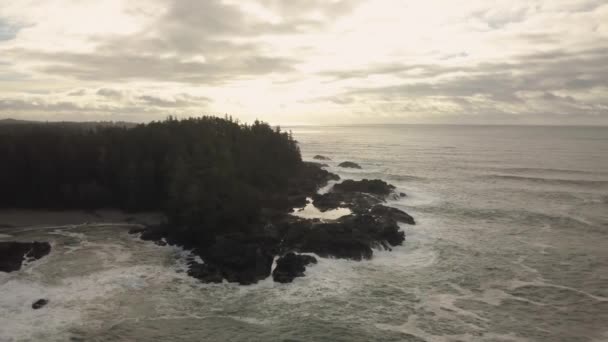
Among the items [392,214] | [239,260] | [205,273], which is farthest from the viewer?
[392,214]

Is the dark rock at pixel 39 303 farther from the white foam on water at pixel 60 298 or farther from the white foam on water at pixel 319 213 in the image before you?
the white foam on water at pixel 319 213

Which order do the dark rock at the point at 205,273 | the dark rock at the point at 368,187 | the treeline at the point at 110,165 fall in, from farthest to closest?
the dark rock at the point at 368,187 < the treeline at the point at 110,165 < the dark rock at the point at 205,273

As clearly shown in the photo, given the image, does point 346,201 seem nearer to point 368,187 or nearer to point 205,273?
point 368,187

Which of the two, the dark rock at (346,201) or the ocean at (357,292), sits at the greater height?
the dark rock at (346,201)

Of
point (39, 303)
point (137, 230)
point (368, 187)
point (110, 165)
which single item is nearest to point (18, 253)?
point (137, 230)

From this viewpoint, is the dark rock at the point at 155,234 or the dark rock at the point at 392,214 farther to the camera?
the dark rock at the point at 392,214

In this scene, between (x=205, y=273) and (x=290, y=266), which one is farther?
(x=290, y=266)

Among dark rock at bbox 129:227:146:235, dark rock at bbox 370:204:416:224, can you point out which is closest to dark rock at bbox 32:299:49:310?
dark rock at bbox 129:227:146:235

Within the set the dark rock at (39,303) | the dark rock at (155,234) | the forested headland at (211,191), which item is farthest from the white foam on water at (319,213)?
the dark rock at (39,303)

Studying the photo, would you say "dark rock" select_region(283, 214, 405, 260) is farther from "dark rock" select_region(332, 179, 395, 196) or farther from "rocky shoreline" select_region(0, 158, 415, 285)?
"dark rock" select_region(332, 179, 395, 196)
